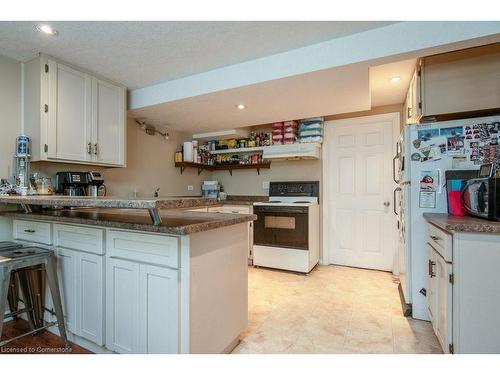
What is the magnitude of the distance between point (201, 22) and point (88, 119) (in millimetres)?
1523

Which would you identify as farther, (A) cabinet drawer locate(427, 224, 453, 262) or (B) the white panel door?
(B) the white panel door

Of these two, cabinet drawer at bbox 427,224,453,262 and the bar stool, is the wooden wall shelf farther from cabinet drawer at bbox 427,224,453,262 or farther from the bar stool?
cabinet drawer at bbox 427,224,453,262

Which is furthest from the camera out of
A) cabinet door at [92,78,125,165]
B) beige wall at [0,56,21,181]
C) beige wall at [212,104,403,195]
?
beige wall at [212,104,403,195]

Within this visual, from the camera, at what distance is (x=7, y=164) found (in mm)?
2260

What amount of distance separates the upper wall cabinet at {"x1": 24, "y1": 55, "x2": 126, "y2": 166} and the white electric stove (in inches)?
75.9

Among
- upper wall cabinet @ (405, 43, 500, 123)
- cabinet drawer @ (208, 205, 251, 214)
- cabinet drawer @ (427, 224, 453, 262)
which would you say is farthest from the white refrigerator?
cabinet drawer @ (208, 205, 251, 214)

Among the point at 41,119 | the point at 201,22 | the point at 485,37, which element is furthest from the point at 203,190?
the point at 485,37

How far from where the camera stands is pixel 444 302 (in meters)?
1.55

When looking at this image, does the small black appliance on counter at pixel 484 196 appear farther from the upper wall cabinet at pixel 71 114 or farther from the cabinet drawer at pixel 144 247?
the upper wall cabinet at pixel 71 114

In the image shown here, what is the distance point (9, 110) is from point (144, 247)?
6.50ft

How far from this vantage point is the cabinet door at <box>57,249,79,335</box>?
1.79 meters

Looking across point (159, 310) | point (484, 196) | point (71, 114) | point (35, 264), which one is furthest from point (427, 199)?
point (71, 114)

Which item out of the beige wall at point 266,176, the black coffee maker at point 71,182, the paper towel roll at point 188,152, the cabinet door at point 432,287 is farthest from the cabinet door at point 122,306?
the beige wall at point 266,176
